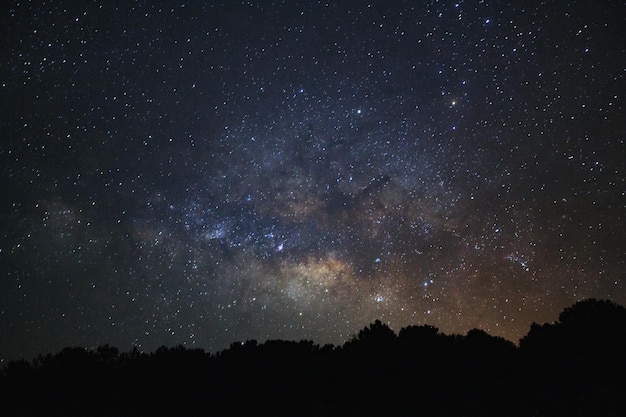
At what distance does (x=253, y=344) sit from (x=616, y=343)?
1530cm

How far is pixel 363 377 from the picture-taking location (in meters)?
18.1

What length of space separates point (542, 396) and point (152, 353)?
49.7ft

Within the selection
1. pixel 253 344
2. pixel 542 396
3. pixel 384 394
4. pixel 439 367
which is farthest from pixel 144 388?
pixel 542 396

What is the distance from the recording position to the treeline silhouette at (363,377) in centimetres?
1558

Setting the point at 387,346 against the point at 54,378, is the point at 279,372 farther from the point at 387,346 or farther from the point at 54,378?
the point at 54,378

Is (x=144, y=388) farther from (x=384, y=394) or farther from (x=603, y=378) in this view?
(x=603, y=378)

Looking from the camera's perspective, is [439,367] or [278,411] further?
[439,367]

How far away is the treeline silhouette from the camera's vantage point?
613 inches

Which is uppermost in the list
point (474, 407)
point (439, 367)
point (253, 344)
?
point (253, 344)

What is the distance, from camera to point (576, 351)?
19047mm

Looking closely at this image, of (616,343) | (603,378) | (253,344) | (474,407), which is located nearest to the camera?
(474,407)

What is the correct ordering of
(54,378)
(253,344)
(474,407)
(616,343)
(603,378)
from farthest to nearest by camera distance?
(253,344)
(616,343)
(54,378)
(603,378)
(474,407)

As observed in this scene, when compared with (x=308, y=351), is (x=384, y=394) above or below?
below

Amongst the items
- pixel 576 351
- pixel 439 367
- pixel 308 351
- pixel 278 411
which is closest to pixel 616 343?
pixel 576 351
